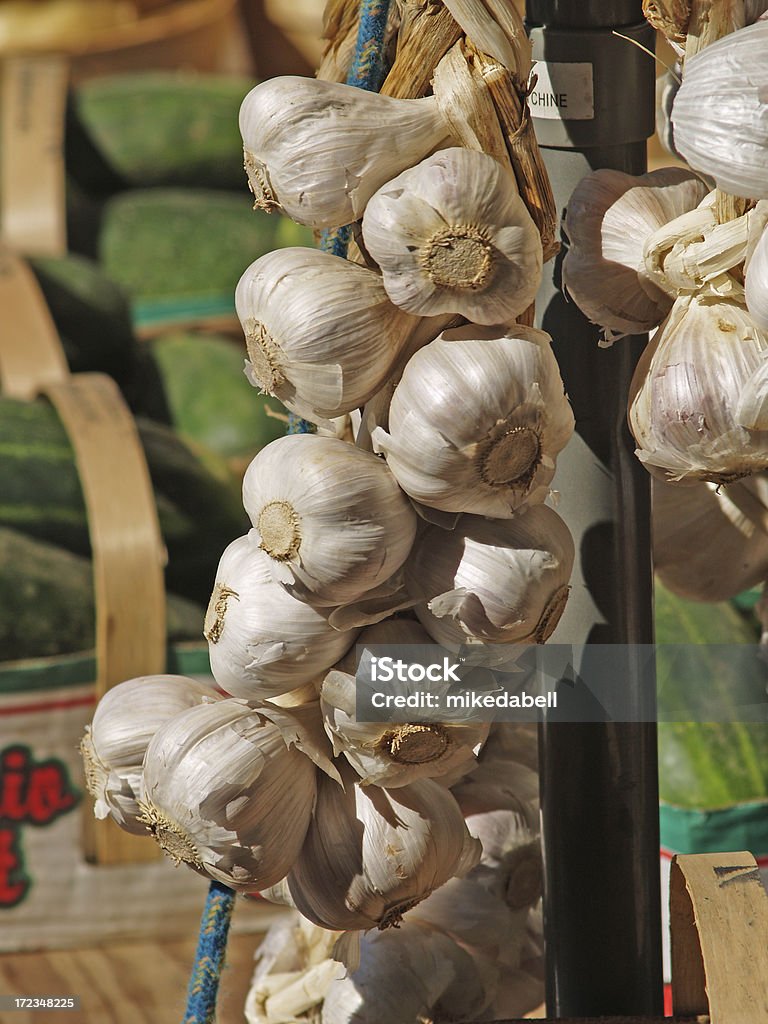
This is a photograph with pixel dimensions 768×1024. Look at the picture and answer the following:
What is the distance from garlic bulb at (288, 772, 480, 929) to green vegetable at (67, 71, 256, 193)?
163 centimetres

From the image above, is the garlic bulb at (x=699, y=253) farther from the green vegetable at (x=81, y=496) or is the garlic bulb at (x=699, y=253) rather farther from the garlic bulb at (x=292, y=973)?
the green vegetable at (x=81, y=496)

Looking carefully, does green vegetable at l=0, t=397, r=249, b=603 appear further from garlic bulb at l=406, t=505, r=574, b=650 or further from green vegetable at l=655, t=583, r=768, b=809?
garlic bulb at l=406, t=505, r=574, b=650

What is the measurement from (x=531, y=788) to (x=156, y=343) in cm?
128

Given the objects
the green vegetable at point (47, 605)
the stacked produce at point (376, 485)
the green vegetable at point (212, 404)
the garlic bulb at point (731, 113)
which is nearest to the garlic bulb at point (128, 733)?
the stacked produce at point (376, 485)

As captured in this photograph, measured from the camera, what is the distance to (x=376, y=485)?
486 mm

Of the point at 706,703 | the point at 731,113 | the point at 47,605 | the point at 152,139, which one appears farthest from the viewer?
the point at 152,139

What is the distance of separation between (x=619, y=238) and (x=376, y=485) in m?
0.17

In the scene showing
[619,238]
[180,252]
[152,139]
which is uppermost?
[619,238]

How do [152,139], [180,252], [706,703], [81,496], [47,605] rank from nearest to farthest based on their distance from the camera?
[706,703] → [47,605] → [81,496] → [180,252] → [152,139]

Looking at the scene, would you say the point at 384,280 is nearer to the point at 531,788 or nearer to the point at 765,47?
the point at 765,47

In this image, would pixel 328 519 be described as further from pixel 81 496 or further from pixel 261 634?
pixel 81 496

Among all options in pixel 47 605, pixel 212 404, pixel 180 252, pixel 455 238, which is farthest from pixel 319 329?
pixel 180 252

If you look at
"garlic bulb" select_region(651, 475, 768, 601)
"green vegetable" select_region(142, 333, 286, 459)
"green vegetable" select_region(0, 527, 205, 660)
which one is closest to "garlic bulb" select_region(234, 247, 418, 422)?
"garlic bulb" select_region(651, 475, 768, 601)

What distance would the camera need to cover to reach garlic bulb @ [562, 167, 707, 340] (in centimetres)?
54
